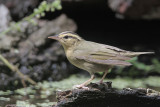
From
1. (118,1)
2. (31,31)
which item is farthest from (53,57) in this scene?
(118,1)

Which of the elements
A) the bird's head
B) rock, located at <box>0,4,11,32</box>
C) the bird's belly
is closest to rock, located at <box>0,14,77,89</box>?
rock, located at <box>0,4,11,32</box>

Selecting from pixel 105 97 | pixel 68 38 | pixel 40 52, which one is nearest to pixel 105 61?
pixel 105 97

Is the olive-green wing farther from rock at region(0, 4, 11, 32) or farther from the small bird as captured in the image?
rock at region(0, 4, 11, 32)

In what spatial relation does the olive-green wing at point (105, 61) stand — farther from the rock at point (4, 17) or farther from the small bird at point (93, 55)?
the rock at point (4, 17)

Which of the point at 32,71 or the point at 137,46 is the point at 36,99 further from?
the point at 137,46

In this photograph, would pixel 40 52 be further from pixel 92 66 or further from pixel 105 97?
pixel 105 97

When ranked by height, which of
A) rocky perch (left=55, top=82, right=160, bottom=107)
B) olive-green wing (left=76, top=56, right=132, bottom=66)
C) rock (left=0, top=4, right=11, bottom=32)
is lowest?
rocky perch (left=55, top=82, right=160, bottom=107)
